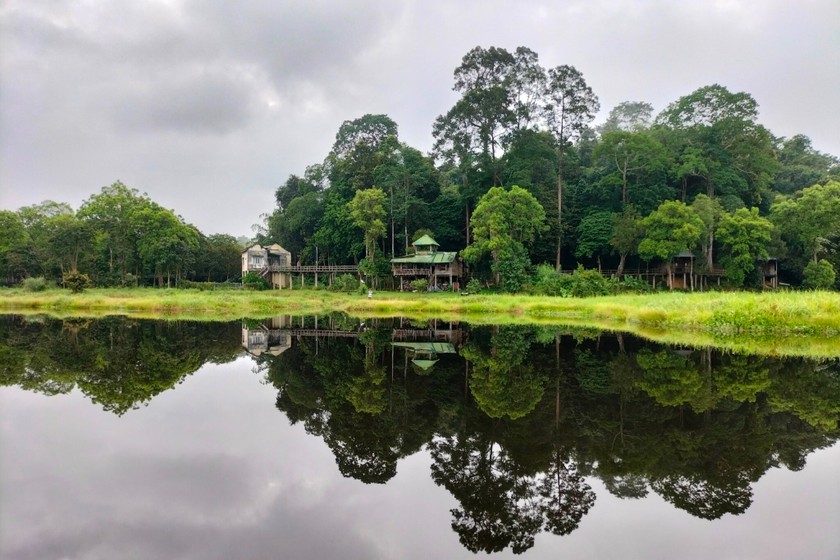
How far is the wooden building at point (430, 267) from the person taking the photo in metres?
45.8

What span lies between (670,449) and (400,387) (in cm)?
579

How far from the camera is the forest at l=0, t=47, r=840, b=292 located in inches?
1608

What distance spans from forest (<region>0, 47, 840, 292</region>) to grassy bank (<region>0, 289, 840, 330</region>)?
10.6 meters

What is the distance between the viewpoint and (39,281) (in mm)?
42719

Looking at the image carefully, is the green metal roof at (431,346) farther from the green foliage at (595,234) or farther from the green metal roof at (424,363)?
the green foliage at (595,234)

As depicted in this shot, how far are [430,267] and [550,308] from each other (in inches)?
743

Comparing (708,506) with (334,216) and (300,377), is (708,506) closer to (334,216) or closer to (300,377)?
(300,377)

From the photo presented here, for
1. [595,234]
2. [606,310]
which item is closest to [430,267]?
[595,234]

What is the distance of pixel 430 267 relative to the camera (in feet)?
152

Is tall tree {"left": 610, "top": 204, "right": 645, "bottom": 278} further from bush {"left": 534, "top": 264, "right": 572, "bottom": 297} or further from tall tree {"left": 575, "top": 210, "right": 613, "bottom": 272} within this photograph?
bush {"left": 534, "top": 264, "right": 572, "bottom": 297}

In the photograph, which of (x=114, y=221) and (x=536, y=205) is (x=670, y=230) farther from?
(x=114, y=221)

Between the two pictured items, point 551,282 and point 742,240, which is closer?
point 742,240

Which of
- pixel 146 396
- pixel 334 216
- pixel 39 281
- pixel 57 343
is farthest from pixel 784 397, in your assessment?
pixel 39 281

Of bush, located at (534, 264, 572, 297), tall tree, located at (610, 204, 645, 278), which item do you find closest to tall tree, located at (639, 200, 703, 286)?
tall tree, located at (610, 204, 645, 278)
